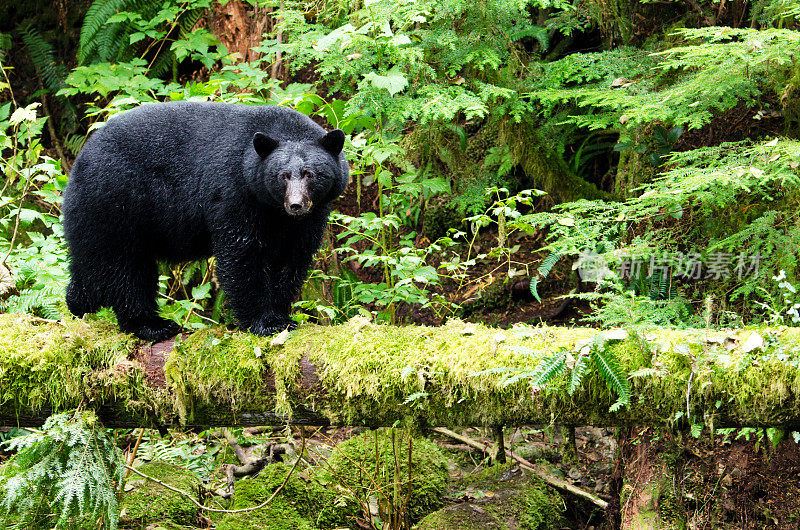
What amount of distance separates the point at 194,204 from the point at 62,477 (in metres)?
1.76

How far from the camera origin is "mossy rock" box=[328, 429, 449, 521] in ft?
15.6

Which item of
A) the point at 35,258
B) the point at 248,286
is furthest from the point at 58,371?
the point at 35,258

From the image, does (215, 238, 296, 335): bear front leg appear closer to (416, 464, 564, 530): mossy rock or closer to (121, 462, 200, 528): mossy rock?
(121, 462, 200, 528): mossy rock

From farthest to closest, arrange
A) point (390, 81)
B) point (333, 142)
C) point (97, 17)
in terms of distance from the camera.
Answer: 1. point (97, 17)
2. point (390, 81)
3. point (333, 142)

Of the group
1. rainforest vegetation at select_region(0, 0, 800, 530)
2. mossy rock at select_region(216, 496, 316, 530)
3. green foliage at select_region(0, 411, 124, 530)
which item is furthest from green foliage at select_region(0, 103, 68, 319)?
mossy rock at select_region(216, 496, 316, 530)

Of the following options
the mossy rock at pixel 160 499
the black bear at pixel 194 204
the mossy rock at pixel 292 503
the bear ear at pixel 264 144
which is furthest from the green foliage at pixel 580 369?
the mossy rock at pixel 160 499

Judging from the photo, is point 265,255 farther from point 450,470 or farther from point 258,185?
point 450,470

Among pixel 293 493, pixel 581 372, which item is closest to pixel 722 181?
pixel 581 372

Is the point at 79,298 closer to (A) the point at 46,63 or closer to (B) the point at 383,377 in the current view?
(B) the point at 383,377

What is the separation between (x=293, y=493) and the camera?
15.7ft

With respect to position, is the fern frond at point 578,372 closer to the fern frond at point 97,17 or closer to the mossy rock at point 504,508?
the mossy rock at point 504,508

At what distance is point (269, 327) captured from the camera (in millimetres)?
4148

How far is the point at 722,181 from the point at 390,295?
2.33 metres

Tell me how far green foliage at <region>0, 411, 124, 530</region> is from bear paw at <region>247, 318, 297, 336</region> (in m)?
1.03
